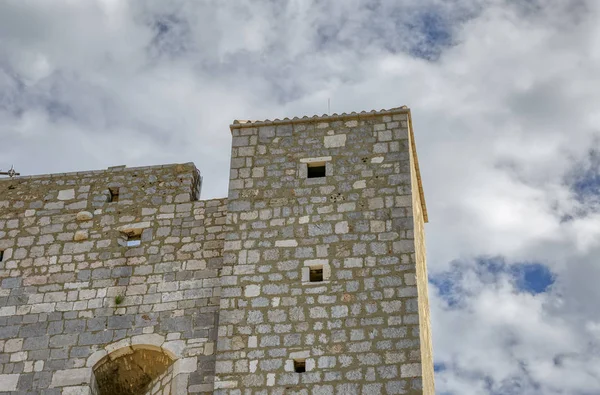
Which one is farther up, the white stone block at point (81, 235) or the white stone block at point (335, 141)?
the white stone block at point (335, 141)

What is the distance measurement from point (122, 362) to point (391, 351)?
3756mm

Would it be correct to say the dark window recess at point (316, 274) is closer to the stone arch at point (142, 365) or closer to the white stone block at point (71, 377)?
the stone arch at point (142, 365)

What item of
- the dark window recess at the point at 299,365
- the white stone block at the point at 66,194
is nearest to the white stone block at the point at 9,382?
the white stone block at the point at 66,194

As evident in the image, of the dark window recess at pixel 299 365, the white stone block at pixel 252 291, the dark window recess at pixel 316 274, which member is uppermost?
the dark window recess at pixel 316 274

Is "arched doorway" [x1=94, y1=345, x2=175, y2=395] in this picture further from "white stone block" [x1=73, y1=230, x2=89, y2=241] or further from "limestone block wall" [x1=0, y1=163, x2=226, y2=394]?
"white stone block" [x1=73, y1=230, x2=89, y2=241]

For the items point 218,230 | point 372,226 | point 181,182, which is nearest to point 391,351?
point 372,226

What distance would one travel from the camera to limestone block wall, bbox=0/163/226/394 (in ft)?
46.4

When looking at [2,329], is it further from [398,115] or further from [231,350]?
[398,115]

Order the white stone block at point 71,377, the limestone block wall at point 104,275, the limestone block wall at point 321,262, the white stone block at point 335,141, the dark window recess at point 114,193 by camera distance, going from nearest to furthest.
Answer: the limestone block wall at point 321,262
the white stone block at point 71,377
the limestone block wall at point 104,275
the white stone block at point 335,141
the dark window recess at point 114,193

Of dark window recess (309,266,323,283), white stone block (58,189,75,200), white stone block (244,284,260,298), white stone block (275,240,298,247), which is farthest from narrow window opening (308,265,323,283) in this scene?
white stone block (58,189,75,200)

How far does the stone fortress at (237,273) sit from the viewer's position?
43.5ft

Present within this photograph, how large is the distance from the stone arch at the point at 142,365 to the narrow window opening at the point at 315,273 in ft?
6.15

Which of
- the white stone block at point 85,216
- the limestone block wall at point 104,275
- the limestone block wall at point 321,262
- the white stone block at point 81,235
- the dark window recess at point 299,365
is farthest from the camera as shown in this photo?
the white stone block at point 85,216

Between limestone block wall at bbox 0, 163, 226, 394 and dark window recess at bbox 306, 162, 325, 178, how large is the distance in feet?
4.52
